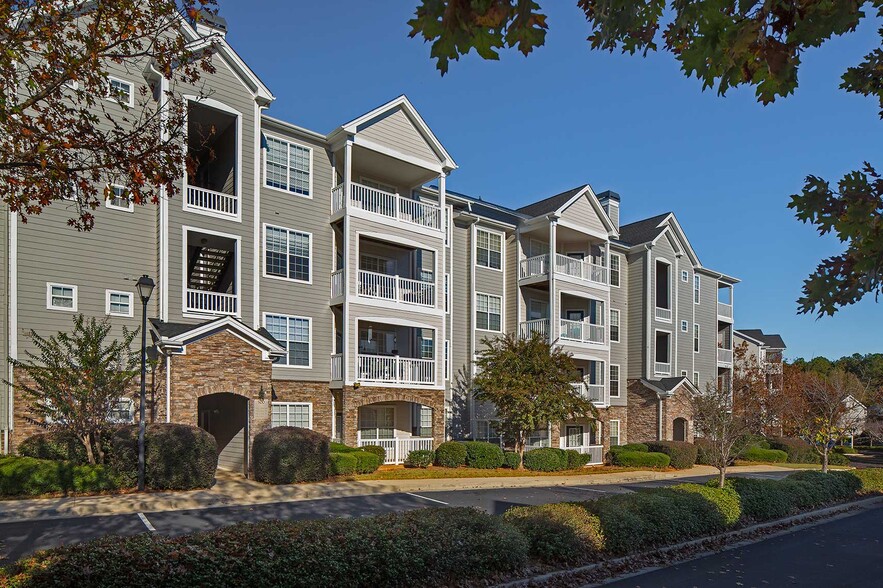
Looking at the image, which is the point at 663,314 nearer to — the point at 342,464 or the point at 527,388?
the point at 527,388

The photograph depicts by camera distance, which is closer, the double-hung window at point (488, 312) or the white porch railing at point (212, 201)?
the white porch railing at point (212, 201)

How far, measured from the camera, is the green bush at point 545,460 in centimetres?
2572

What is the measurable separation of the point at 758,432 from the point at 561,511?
36140 millimetres

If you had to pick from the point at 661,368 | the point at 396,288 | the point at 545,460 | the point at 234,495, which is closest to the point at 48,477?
the point at 234,495

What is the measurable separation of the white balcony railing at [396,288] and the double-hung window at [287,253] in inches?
82.5

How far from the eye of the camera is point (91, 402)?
52.0 ft

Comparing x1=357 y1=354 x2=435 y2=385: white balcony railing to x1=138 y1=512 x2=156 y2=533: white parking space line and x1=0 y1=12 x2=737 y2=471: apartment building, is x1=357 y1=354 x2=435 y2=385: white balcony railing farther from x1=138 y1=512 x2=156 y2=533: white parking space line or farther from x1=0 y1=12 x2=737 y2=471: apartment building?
x1=138 y1=512 x2=156 y2=533: white parking space line

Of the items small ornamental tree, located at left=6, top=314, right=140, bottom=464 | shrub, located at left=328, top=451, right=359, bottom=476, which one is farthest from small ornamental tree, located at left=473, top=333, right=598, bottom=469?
small ornamental tree, located at left=6, top=314, right=140, bottom=464

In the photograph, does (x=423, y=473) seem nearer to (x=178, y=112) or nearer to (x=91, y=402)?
(x=91, y=402)

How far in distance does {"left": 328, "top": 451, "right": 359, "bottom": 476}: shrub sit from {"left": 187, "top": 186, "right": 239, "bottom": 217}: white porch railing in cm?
839

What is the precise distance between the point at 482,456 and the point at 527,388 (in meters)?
3.11

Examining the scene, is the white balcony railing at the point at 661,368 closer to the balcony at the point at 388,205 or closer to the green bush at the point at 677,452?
the green bush at the point at 677,452

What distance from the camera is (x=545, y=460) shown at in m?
25.9

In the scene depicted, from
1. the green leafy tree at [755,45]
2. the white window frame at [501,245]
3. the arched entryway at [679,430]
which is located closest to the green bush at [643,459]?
the arched entryway at [679,430]
